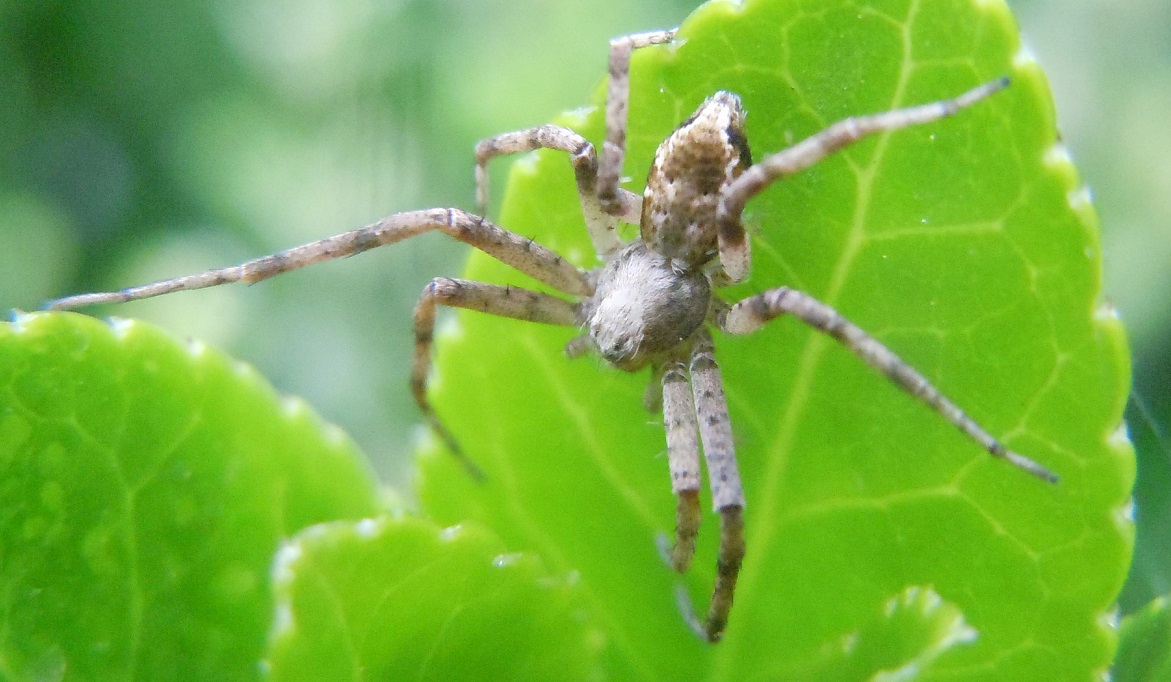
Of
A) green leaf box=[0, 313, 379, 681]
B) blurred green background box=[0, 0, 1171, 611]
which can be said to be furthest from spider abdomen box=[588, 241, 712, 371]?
blurred green background box=[0, 0, 1171, 611]

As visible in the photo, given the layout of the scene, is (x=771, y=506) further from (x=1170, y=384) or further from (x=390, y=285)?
(x=390, y=285)

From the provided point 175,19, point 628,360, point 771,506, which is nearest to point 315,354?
point 175,19

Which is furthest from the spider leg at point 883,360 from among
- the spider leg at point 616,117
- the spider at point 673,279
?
the spider leg at point 616,117

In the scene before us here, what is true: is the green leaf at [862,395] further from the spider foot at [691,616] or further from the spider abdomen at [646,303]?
the spider abdomen at [646,303]

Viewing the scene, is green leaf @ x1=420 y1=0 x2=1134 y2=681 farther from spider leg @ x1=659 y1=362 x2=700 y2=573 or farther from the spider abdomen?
the spider abdomen

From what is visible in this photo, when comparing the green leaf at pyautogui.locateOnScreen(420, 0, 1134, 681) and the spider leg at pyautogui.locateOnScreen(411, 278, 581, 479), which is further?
the spider leg at pyautogui.locateOnScreen(411, 278, 581, 479)

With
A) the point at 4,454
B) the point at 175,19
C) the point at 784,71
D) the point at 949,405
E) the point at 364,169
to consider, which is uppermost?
the point at 175,19
